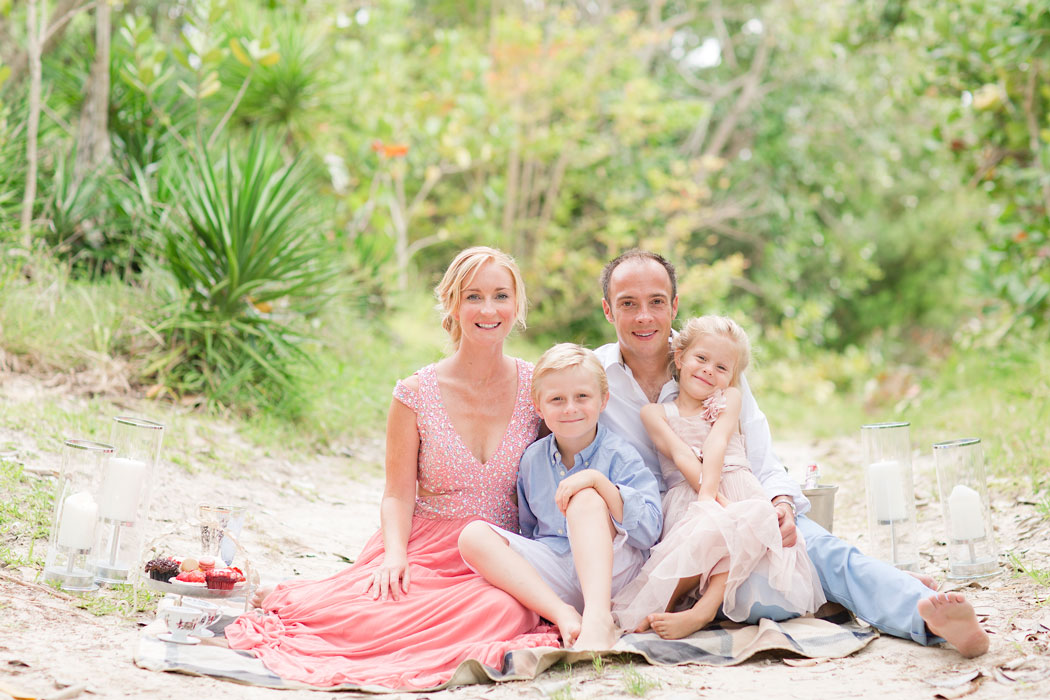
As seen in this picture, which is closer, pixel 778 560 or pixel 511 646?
pixel 511 646

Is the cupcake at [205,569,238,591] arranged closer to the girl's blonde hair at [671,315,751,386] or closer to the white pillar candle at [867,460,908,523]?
the girl's blonde hair at [671,315,751,386]

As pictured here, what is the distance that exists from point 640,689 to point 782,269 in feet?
34.7

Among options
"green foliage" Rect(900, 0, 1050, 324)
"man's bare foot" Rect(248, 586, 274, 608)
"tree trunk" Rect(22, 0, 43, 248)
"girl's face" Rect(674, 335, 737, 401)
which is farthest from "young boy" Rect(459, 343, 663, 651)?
"green foliage" Rect(900, 0, 1050, 324)

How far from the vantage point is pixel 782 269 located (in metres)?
12.4

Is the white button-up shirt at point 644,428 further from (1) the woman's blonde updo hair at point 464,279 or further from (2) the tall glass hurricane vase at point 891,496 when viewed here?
Result: (2) the tall glass hurricane vase at point 891,496

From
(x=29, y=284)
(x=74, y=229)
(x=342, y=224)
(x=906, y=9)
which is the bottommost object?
(x=29, y=284)

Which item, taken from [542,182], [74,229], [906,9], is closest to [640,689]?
[74,229]

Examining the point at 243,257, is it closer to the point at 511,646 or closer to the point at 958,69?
the point at 511,646

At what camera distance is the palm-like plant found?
589 centimetres

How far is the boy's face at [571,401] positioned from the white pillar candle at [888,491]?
1277mm

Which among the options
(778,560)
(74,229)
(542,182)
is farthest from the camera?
(542,182)

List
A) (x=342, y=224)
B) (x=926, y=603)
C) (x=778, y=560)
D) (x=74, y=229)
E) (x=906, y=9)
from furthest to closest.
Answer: (x=342, y=224)
(x=906, y=9)
(x=74, y=229)
(x=778, y=560)
(x=926, y=603)

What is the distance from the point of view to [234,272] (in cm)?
593

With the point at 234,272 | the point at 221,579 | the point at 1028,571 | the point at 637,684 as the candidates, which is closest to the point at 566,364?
the point at 637,684
